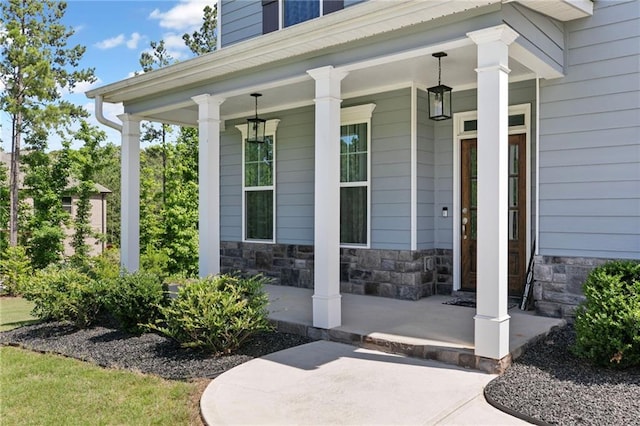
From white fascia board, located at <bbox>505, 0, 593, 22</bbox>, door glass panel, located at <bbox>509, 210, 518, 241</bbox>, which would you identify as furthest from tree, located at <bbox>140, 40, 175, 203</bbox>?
white fascia board, located at <bbox>505, 0, 593, 22</bbox>

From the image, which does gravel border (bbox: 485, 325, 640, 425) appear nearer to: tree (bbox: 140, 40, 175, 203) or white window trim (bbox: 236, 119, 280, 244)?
white window trim (bbox: 236, 119, 280, 244)

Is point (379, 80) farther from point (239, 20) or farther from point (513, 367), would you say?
point (513, 367)

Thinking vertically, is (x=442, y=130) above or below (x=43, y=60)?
below

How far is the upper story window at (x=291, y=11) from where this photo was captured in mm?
6941

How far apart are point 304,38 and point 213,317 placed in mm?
2730

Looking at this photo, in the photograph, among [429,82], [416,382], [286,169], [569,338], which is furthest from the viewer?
[286,169]

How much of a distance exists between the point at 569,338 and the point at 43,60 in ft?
39.0

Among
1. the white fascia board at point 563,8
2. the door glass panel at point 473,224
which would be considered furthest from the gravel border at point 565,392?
the white fascia board at point 563,8

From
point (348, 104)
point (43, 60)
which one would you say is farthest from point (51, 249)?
point (348, 104)

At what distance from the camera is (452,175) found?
6.32 m

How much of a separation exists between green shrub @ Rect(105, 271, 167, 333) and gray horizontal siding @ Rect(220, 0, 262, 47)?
14.5ft

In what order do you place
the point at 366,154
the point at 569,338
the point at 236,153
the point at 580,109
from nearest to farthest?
the point at 569,338 < the point at 580,109 < the point at 366,154 < the point at 236,153

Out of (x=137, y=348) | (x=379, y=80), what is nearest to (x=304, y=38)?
(x=379, y=80)

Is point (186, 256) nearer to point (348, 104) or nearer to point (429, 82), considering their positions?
point (348, 104)
